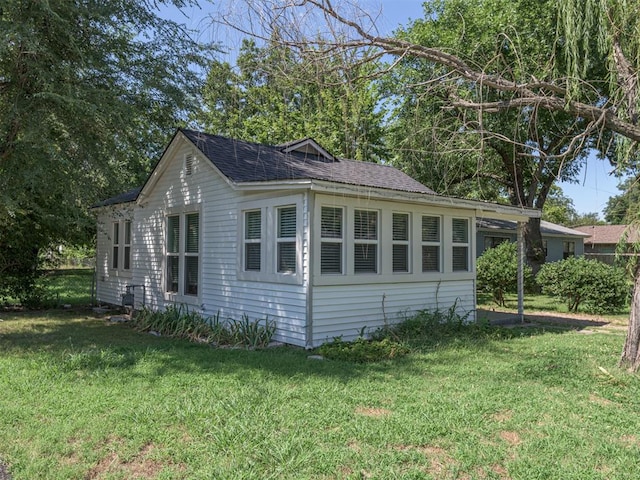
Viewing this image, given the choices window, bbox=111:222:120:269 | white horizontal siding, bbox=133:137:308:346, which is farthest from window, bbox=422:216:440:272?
window, bbox=111:222:120:269

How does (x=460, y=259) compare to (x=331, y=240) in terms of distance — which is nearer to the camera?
(x=331, y=240)

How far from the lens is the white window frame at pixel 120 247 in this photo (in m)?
13.0

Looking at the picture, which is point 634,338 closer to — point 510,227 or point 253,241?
point 253,241

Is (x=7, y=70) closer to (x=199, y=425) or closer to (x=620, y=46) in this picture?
(x=199, y=425)

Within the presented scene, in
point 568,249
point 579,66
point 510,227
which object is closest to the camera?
point 579,66

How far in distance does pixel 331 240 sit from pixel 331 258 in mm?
314

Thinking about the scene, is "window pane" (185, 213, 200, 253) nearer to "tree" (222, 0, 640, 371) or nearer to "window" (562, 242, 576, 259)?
"tree" (222, 0, 640, 371)

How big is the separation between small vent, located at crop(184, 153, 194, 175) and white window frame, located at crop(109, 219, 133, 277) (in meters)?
3.20

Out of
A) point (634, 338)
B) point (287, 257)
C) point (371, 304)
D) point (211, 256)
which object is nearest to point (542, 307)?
point (371, 304)

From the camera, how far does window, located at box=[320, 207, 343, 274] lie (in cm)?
793

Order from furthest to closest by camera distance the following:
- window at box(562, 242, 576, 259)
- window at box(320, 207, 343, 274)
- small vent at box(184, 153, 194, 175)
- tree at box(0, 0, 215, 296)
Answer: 1. window at box(562, 242, 576, 259)
2. small vent at box(184, 153, 194, 175)
3. window at box(320, 207, 343, 274)
4. tree at box(0, 0, 215, 296)

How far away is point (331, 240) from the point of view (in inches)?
314

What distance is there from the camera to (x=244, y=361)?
6656mm

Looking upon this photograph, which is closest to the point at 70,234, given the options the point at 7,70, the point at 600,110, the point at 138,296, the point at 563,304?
the point at 138,296
